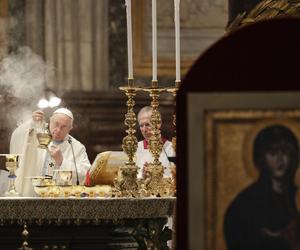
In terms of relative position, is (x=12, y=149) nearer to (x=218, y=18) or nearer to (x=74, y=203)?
(x=74, y=203)

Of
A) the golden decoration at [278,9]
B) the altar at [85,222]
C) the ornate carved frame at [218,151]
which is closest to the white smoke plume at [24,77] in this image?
the golden decoration at [278,9]

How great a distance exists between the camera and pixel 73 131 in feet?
39.0

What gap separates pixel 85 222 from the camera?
539 cm

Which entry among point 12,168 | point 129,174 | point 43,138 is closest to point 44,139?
point 43,138

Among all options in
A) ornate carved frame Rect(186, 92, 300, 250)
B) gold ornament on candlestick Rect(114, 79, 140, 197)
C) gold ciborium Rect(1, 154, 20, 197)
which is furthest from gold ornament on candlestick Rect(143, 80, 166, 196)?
ornate carved frame Rect(186, 92, 300, 250)

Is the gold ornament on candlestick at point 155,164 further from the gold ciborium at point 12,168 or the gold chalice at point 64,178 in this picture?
the gold ciborium at point 12,168

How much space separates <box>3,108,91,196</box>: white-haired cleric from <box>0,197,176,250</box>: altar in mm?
541

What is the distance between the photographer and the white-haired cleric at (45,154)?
6188mm

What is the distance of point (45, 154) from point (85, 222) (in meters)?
2.43

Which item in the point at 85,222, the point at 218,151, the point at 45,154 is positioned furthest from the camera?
the point at 45,154

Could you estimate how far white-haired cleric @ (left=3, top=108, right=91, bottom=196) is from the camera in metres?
6.19

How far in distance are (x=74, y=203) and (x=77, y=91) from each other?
6.53 metres

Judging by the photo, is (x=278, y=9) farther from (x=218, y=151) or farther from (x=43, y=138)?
(x=218, y=151)

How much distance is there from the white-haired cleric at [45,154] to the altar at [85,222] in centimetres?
54
